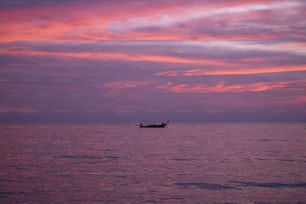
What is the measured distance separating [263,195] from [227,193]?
2872mm

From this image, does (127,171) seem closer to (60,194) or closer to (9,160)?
(60,194)

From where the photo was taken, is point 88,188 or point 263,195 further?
point 88,188

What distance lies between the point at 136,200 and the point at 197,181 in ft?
31.1

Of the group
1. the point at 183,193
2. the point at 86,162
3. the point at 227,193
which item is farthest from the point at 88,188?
the point at 86,162

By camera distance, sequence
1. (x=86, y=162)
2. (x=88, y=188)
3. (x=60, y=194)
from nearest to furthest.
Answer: (x=60, y=194) < (x=88, y=188) < (x=86, y=162)

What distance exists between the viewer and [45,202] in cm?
2905

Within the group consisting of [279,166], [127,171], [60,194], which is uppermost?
[60,194]

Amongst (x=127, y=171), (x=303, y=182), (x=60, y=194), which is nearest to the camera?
(x=60, y=194)

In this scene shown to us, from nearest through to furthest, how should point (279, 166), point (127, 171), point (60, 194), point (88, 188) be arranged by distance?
point (60, 194) < point (88, 188) < point (127, 171) < point (279, 166)

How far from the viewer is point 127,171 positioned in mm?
43938

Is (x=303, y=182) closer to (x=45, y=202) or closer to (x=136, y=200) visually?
(x=136, y=200)

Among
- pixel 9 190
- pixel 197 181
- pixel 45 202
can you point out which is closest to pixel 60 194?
pixel 45 202

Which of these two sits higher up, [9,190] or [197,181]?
[9,190]

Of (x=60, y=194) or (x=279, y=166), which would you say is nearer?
(x=60, y=194)
